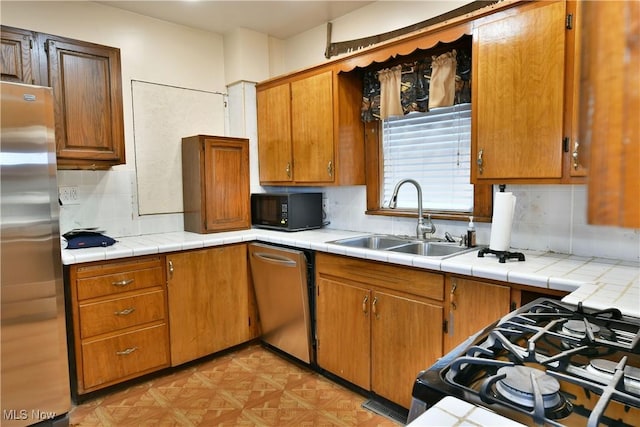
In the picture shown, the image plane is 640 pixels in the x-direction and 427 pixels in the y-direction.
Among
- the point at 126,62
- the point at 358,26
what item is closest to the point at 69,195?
the point at 126,62

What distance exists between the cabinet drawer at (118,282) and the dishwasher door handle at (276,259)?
2.28 feet

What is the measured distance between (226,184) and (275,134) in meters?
0.59

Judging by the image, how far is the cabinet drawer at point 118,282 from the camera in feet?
7.72

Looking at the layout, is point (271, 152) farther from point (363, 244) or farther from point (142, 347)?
point (142, 347)

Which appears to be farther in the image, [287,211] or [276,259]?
[287,211]

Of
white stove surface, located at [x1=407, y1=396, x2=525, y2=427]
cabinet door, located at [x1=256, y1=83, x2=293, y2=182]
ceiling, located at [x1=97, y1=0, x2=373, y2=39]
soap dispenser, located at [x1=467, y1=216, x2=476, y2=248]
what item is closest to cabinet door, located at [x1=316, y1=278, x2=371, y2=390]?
soap dispenser, located at [x1=467, y1=216, x2=476, y2=248]

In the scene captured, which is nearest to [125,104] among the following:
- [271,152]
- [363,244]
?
[271,152]

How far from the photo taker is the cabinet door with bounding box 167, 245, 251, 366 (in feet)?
Result: 8.98

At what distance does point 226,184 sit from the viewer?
3289 millimetres

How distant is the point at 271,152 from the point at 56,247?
1.80 m

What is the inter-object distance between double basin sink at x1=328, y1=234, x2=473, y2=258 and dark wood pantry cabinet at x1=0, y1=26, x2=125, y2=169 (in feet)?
5.45

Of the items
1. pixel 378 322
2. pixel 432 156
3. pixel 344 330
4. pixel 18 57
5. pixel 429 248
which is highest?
pixel 18 57

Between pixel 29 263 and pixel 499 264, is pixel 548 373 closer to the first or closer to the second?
pixel 499 264

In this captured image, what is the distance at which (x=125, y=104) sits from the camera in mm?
3096
